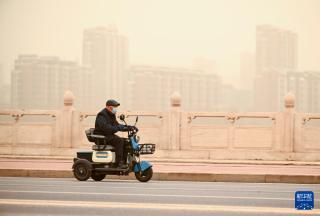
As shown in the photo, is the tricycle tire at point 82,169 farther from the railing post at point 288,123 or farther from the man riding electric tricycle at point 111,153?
the railing post at point 288,123

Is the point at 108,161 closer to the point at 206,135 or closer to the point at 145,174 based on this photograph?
the point at 145,174

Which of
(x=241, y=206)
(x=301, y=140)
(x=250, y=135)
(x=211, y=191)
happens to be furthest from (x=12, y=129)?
Result: (x=241, y=206)

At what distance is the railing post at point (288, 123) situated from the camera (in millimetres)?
24875

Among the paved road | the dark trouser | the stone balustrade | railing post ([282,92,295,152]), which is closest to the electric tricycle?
the dark trouser

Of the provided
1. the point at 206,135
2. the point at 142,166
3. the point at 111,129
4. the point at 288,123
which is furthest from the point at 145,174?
the point at 288,123

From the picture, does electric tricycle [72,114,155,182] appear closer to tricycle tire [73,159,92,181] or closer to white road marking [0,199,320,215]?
tricycle tire [73,159,92,181]

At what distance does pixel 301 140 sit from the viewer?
24.9 meters

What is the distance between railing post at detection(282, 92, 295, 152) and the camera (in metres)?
24.9

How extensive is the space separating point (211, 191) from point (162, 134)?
12549mm

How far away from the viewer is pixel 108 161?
49.6 ft

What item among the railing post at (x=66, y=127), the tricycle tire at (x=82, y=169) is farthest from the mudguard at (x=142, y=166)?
the railing post at (x=66, y=127)

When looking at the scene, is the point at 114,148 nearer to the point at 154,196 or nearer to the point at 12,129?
the point at 154,196

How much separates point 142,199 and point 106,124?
407cm

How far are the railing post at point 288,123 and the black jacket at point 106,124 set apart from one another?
1107 centimetres
